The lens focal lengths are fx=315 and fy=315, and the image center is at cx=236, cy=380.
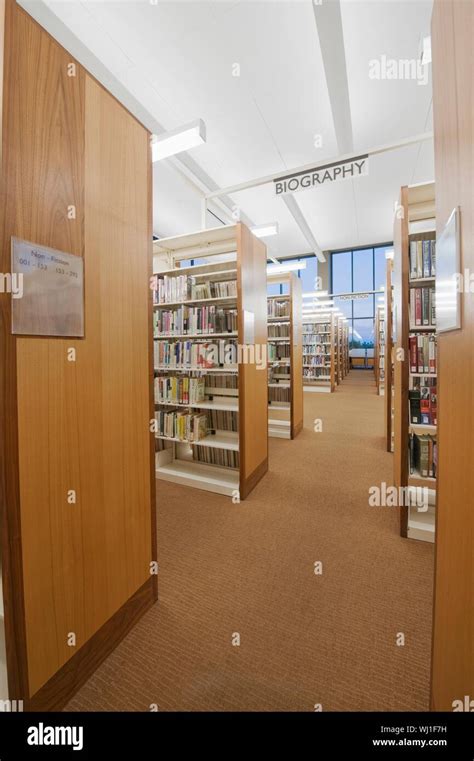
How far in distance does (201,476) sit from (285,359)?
2.69 metres

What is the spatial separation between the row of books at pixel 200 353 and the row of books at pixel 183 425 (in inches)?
21.1

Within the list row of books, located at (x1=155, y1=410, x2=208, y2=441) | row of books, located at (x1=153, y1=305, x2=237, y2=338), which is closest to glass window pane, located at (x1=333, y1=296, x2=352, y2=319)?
row of books, located at (x1=153, y1=305, x2=237, y2=338)

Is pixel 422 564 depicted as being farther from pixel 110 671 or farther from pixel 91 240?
pixel 91 240

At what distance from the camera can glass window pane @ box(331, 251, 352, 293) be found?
12.1 m

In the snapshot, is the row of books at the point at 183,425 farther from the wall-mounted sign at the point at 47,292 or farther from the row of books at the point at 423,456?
the wall-mounted sign at the point at 47,292

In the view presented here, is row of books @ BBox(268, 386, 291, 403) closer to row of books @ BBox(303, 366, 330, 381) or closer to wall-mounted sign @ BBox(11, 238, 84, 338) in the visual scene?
wall-mounted sign @ BBox(11, 238, 84, 338)

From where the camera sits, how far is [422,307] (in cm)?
245

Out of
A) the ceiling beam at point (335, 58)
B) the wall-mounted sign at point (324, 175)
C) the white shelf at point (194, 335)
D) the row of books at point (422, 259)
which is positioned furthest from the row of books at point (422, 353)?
the ceiling beam at point (335, 58)

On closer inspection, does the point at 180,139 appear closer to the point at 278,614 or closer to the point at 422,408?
the point at 422,408

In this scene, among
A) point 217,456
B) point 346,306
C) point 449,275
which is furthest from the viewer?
point 346,306

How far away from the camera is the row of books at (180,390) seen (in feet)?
11.1

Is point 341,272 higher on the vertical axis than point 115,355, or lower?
higher

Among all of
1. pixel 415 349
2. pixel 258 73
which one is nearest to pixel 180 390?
pixel 415 349
